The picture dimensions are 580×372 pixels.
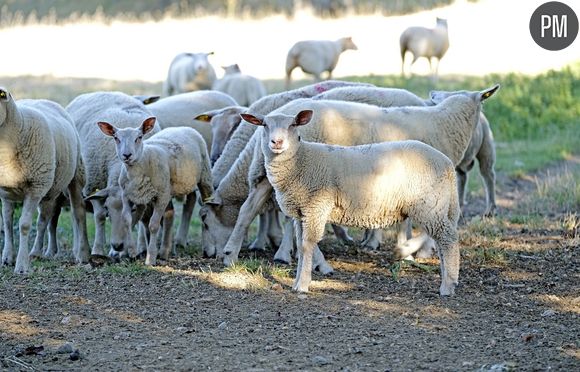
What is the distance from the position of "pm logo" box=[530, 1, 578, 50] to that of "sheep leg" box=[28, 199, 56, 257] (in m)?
14.2

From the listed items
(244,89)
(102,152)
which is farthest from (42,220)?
(244,89)

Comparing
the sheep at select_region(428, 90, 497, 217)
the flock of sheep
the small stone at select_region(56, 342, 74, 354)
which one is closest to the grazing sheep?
the flock of sheep

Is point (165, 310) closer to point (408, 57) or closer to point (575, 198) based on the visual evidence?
point (575, 198)

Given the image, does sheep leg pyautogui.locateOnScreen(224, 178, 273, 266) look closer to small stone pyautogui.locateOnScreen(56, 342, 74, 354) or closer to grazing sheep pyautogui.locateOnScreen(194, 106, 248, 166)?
grazing sheep pyautogui.locateOnScreen(194, 106, 248, 166)

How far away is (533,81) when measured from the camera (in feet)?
71.4

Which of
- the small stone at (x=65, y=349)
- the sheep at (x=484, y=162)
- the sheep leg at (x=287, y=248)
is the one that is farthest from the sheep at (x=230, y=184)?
the small stone at (x=65, y=349)

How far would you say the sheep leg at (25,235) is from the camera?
8.65 m

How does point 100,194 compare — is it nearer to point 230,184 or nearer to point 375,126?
point 230,184

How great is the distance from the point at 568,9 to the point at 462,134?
14.8 meters

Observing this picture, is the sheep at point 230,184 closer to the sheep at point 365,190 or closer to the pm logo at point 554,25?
the sheep at point 365,190

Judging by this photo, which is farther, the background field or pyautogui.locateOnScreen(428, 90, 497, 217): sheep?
pyautogui.locateOnScreen(428, 90, 497, 217): sheep

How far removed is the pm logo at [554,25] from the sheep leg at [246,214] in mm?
13872

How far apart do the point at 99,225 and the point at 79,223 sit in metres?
0.19

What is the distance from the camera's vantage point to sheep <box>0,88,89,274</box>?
8633 mm
